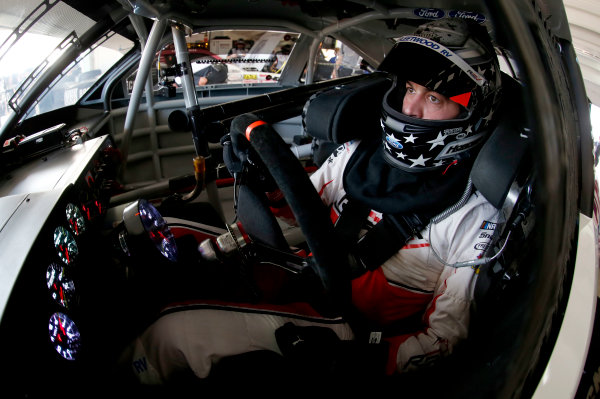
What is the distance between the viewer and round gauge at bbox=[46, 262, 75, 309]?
2.38 ft

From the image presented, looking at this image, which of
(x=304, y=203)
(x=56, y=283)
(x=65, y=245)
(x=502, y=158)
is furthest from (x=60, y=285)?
(x=502, y=158)

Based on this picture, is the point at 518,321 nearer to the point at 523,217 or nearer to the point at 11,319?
the point at 523,217

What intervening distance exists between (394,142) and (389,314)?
21.0 inches

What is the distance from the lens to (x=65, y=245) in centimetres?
86

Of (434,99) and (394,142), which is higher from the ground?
(434,99)

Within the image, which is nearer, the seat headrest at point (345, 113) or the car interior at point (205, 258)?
the car interior at point (205, 258)

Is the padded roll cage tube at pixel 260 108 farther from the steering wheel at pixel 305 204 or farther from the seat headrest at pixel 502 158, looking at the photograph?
the steering wheel at pixel 305 204

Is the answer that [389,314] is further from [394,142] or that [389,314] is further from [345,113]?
[345,113]

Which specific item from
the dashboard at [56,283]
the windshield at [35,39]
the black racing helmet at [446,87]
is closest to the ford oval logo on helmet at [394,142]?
the black racing helmet at [446,87]

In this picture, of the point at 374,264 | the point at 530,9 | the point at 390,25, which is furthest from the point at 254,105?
the point at 390,25

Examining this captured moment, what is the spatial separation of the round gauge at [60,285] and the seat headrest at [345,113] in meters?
0.89

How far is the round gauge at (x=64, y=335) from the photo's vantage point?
2.23 feet

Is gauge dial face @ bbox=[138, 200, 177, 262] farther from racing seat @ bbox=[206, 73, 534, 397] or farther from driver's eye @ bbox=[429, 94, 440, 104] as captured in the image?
driver's eye @ bbox=[429, 94, 440, 104]

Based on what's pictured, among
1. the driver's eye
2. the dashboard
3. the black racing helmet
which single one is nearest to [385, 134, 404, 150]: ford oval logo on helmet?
the black racing helmet
